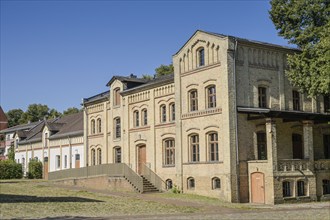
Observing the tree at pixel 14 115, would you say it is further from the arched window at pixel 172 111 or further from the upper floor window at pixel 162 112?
the arched window at pixel 172 111

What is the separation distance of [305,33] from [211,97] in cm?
747

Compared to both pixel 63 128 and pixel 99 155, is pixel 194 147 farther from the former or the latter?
pixel 63 128

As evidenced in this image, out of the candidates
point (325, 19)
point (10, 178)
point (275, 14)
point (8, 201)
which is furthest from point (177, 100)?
point (10, 178)

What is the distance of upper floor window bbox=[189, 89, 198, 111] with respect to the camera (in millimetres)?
32625

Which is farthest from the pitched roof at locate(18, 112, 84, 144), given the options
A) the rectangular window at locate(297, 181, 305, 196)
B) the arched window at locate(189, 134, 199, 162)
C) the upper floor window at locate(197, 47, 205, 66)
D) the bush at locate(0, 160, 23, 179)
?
the rectangular window at locate(297, 181, 305, 196)

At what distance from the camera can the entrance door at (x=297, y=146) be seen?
3189 cm

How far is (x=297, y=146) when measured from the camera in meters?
32.1

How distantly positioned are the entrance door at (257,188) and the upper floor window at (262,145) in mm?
1892

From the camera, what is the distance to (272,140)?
28.1 meters

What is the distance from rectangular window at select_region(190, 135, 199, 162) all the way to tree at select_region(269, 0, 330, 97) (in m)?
7.51

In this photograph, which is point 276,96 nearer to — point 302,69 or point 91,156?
point 302,69

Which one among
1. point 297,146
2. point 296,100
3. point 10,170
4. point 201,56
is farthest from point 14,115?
point 297,146

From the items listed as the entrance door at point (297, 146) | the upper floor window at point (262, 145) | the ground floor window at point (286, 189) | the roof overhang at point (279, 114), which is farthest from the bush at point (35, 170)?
Answer: the ground floor window at point (286, 189)

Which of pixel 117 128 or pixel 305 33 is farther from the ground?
pixel 305 33
